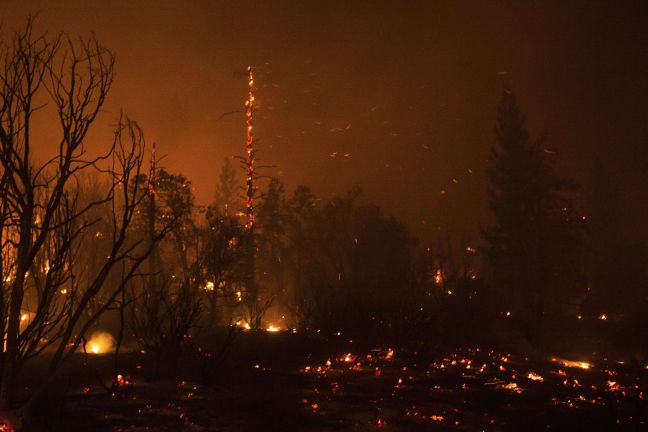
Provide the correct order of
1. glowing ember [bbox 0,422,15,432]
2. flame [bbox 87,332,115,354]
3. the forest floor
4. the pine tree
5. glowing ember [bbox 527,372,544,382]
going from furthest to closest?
the pine tree
flame [bbox 87,332,115,354]
glowing ember [bbox 527,372,544,382]
the forest floor
glowing ember [bbox 0,422,15,432]

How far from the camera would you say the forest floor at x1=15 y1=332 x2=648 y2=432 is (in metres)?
7.09

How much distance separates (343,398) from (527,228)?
2880 cm

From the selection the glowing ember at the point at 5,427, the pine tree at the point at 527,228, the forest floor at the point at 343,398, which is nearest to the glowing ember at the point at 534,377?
the forest floor at the point at 343,398

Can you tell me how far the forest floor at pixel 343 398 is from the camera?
7086 millimetres

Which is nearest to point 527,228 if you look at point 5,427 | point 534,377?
point 534,377

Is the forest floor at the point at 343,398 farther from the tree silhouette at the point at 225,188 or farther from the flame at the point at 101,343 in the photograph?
the tree silhouette at the point at 225,188

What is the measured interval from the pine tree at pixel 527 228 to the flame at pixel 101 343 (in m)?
22.4

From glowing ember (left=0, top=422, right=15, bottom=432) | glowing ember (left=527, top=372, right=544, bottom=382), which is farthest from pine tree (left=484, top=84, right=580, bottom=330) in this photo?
glowing ember (left=0, top=422, right=15, bottom=432)

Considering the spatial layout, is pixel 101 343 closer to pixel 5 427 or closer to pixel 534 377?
pixel 534 377

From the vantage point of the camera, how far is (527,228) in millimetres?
34469

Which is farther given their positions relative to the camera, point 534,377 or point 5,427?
point 534,377

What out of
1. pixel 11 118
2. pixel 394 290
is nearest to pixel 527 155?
pixel 394 290

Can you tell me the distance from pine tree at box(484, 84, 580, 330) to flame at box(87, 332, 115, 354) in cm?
2241

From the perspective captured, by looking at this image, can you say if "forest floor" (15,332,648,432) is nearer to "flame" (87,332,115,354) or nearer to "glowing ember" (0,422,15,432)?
"glowing ember" (0,422,15,432)
